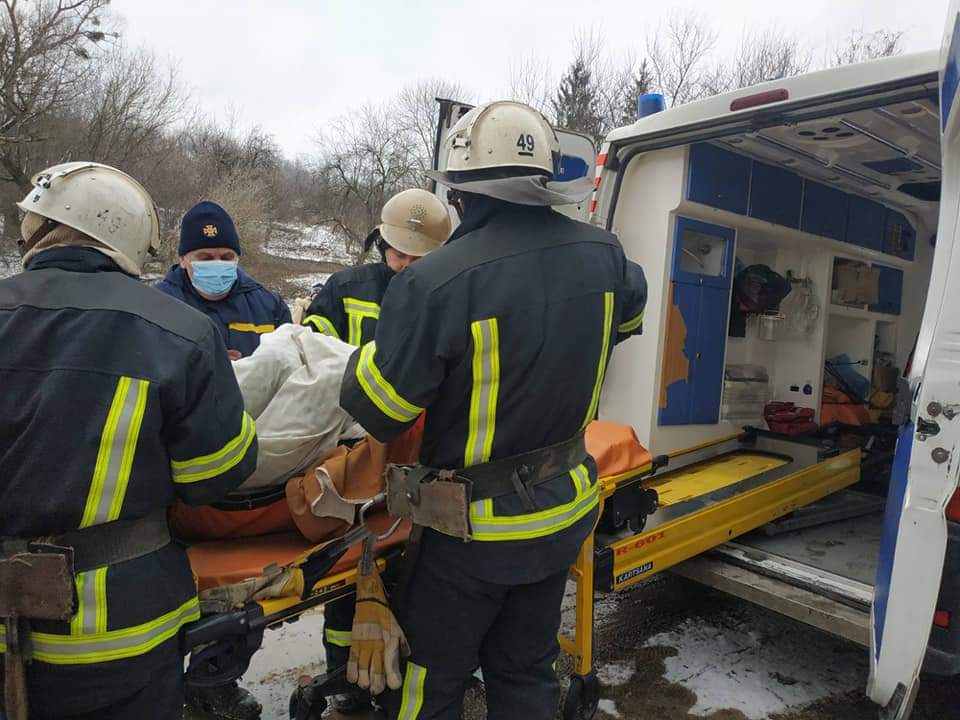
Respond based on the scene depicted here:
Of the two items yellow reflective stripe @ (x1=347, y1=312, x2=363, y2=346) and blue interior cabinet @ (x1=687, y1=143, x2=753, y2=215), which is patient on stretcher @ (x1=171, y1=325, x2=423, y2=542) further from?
blue interior cabinet @ (x1=687, y1=143, x2=753, y2=215)

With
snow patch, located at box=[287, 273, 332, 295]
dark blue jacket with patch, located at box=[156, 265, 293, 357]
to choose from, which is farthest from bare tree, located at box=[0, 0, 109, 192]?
dark blue jacket with patch, located at box=[156, 265, 293, 357]

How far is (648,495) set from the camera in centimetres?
289

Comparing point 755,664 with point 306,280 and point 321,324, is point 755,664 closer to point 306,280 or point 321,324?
point 321,324

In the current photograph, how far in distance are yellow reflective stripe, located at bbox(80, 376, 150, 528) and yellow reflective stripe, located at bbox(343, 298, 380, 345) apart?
169 centimetres

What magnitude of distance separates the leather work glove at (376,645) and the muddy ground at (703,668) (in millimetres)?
832

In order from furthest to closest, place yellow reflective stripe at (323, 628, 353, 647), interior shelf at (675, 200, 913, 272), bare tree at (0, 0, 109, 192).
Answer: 1. bare tree at (0, 0, 109, 192)
2. interior shelf at (675, 200, 913, 272)
3. yellow reflective stripe at (323, 628, 353, 647)

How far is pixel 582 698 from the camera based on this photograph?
2652mm

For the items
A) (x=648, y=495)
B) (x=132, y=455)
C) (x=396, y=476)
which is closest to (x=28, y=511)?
(x=132, y=455)

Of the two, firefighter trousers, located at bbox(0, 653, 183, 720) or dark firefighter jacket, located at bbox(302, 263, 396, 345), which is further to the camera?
dark firefighter jacket, located at bbox(302, 263, 396, 345)

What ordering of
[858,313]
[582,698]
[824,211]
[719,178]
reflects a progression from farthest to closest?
[858,313] → [824,211] → [719,178] → [582,698]

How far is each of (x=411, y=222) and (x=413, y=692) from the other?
1.81m

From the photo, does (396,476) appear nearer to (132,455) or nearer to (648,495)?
(132,455)

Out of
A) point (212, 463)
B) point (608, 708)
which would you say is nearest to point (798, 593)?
point (608, 708)

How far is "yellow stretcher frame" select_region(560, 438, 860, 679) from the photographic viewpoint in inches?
105
